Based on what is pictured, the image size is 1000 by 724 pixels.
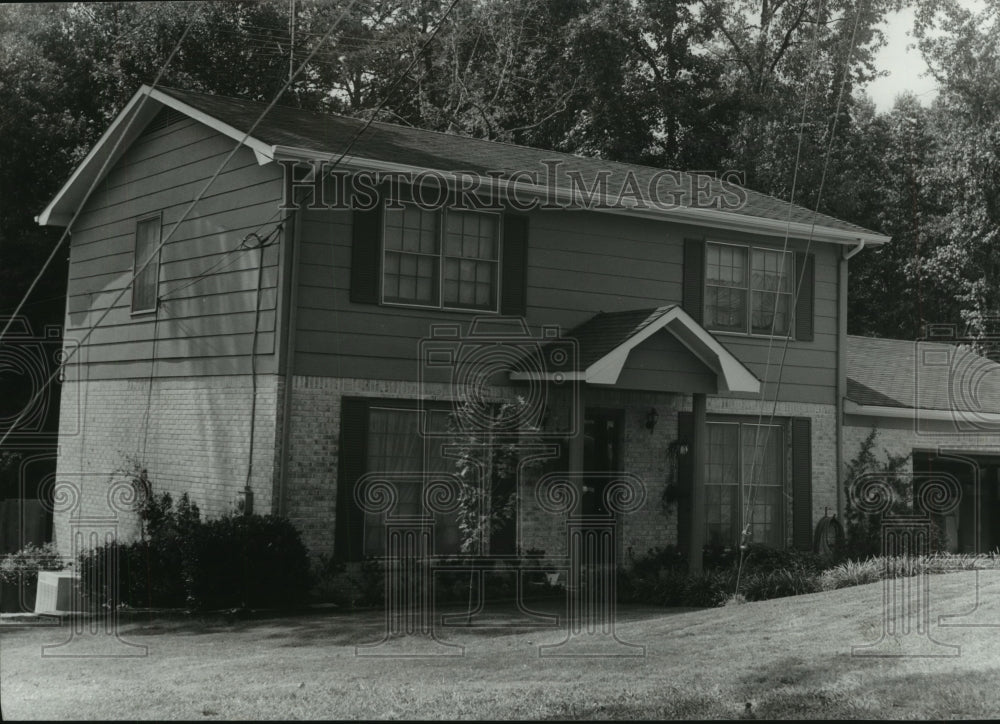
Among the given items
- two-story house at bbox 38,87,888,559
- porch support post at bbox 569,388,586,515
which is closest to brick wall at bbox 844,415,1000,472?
two-story house at bbox 38,87,888,559

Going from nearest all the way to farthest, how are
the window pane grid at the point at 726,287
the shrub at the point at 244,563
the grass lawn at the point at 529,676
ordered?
the grass lawn at the point at 529,676
the shrub at the point at 244,563
the window pane grid at the point at 726,287

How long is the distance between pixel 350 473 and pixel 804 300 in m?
8.47

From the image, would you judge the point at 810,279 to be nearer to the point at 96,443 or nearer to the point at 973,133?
the point at 973,133

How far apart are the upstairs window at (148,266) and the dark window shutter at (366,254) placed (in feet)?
12.8

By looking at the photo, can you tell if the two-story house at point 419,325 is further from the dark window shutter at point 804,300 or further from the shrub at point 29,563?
the shrub at point 29,563

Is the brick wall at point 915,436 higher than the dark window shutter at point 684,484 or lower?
higher

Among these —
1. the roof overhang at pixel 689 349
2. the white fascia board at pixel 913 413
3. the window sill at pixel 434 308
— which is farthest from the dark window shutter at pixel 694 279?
the window sill at pixel 434 308

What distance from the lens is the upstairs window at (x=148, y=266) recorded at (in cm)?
1759

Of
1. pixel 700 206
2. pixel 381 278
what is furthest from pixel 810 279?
pixel 381 278

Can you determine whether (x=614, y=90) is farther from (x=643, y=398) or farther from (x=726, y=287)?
(x=643, y=398)

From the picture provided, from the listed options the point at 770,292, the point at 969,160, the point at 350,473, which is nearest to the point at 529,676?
the point at 350,473

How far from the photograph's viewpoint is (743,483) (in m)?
18.7

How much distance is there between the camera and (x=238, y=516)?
1426 cm

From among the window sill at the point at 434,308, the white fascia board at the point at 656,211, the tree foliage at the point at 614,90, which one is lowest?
the window sill at the point at 434,308
